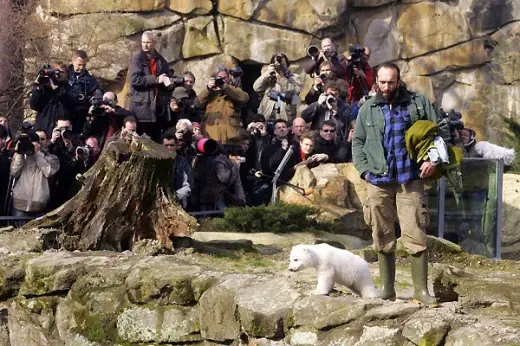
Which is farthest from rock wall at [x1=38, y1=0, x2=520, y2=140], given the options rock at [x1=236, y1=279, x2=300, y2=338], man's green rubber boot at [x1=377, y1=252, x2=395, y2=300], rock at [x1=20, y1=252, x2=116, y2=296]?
rock at [x1=236, y1=279, x2=300, y2=338]

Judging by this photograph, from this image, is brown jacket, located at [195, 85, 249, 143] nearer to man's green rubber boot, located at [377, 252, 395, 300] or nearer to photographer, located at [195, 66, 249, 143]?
photographer, located at [195, 66, 249, 143]

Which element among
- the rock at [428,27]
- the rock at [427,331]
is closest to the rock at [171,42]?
the rock at [428,27]

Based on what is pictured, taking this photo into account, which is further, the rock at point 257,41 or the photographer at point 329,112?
the rock at point 257,41

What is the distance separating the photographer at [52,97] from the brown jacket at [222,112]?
66.6 inches

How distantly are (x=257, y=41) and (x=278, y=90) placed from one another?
254 inches

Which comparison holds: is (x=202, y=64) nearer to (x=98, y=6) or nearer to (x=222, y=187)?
(x=98, y=6)

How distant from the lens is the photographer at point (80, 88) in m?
12.7

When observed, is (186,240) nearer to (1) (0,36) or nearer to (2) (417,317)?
(2) (417,317)

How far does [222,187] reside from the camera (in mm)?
11992

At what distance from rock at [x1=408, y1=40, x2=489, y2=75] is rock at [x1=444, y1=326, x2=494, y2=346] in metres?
17.0

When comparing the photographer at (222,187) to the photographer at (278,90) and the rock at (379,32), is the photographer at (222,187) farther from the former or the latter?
the rock at (379,32)

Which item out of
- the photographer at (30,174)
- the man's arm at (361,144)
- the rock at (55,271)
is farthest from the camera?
the photographer at (30,174)

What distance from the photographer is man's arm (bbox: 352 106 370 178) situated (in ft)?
23.2

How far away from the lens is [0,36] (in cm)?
1789
